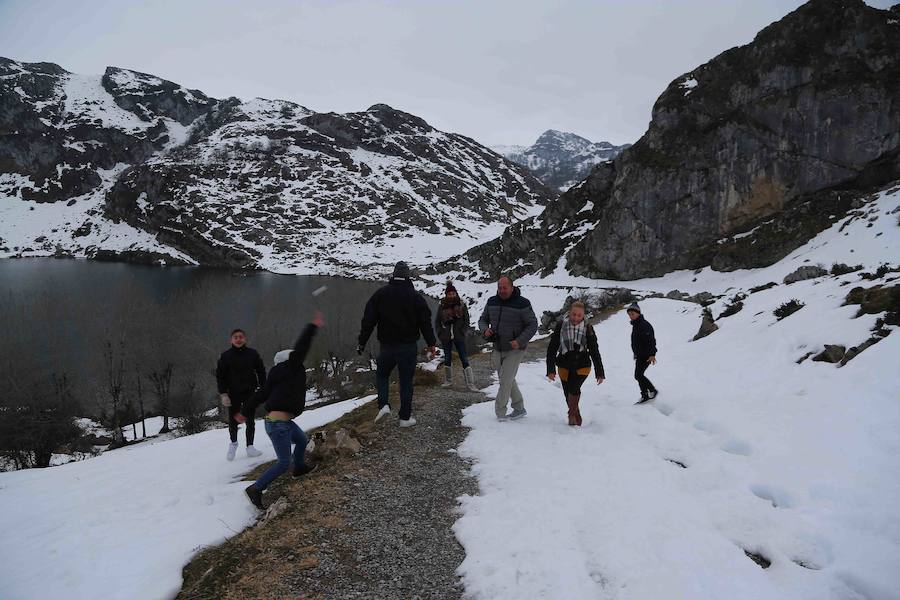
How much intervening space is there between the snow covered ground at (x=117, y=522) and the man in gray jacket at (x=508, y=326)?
515cm

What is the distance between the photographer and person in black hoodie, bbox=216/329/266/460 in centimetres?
878

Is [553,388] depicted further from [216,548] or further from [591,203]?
[591,203]

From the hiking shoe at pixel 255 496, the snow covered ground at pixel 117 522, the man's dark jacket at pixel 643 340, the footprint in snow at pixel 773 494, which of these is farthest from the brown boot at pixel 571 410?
the snow covered ground at pixel 117 522

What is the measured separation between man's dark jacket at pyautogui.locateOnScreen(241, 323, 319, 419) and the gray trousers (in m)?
3.98

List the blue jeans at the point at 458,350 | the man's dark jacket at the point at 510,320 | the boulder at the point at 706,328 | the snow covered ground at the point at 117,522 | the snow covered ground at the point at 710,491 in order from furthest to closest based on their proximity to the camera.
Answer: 1. the boulder at the point at 706,328
2. the blue jeans at the point at 458,350
3. the man's dark jacket at the point at 510,320
4. the snow covered ground at the point at 117,522
5. the snow covered ground at the point at 710,491

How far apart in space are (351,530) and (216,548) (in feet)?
5.58

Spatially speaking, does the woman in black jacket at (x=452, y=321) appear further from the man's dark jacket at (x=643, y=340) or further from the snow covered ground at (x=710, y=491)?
the man's dark jacket at (x=643, y=340)

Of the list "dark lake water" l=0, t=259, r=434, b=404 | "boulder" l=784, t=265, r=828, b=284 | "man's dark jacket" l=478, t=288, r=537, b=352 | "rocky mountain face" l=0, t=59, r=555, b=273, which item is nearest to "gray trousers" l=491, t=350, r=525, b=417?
"man's dark jacket" l=478, t=288, r=537, b=352

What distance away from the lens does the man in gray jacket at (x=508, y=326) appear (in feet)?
28.1

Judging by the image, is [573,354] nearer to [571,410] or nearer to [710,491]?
[571,410]

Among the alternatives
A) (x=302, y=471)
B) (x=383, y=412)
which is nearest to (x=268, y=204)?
(x=383, y=412)

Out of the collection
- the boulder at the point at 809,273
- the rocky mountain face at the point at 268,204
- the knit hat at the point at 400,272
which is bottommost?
the boulder at the point at 809,273

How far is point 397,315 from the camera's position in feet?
26.6

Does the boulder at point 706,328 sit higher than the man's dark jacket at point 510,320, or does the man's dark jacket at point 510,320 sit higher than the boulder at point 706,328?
the man's dark jacket at point 510,320
